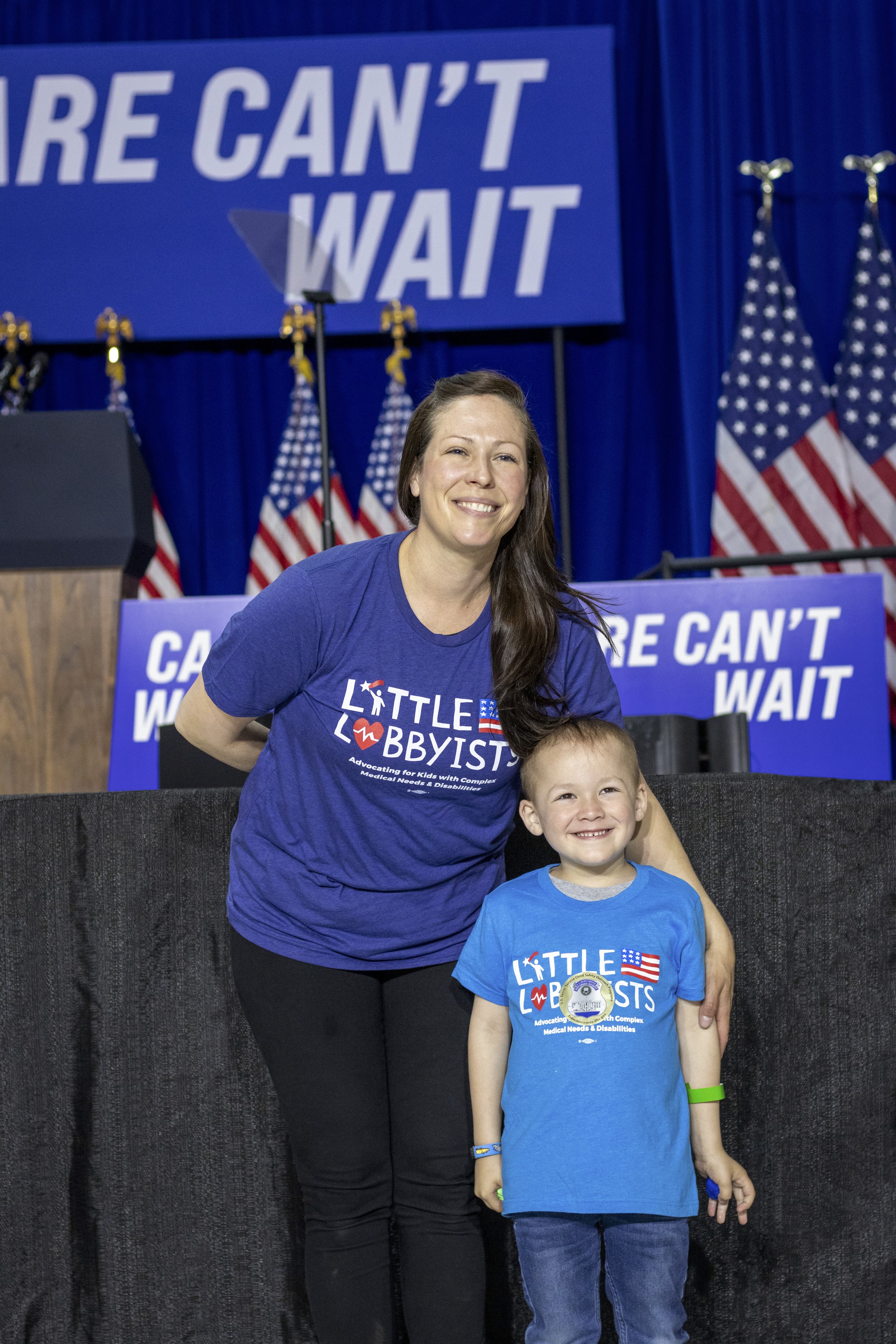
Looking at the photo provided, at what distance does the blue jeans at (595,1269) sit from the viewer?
1.25 m

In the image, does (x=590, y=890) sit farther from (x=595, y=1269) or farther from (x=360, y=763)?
(x=595, y=1269)

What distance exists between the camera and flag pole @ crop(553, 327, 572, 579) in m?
5.36

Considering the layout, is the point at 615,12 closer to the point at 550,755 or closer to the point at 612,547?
the point at 612,547

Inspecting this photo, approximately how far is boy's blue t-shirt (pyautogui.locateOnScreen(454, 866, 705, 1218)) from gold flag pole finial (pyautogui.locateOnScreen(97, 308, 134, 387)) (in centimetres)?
439

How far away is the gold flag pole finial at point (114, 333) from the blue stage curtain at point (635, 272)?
8.8 inches

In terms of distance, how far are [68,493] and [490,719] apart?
5.38 feet

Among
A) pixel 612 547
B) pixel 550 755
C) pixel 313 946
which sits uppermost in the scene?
pixel 612 547

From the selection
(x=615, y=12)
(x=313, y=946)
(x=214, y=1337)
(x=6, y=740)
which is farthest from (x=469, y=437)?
(x=615, y=12)

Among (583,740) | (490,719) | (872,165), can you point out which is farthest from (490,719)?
(872,165)

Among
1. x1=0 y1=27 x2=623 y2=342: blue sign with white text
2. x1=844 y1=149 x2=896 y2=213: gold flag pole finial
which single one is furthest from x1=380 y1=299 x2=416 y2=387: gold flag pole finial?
x1=844 y1=149 x2=896 y2=213: gold flag pole finial

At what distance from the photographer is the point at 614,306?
5.27 metres

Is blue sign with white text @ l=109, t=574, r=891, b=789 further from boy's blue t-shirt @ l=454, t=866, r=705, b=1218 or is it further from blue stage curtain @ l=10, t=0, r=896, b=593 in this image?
blue stage curtain @ l=10, t=0, r=896, b=593

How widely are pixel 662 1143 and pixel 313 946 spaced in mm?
426

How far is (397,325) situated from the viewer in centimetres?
526
